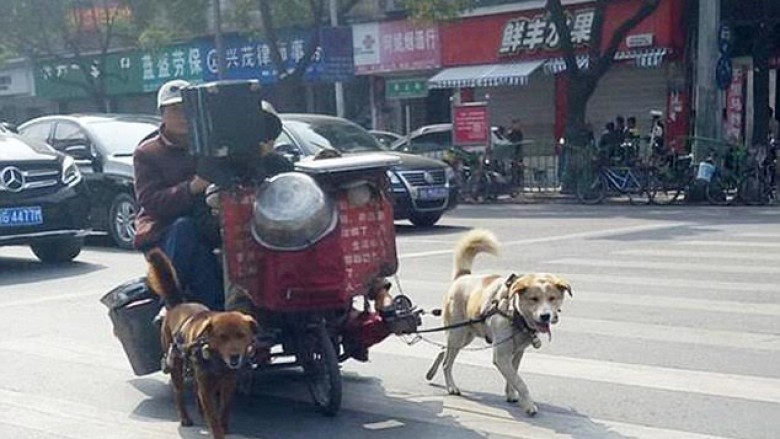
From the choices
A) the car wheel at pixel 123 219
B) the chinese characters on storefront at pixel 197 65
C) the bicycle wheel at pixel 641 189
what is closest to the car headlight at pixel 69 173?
the car wheel at pixel 123 219

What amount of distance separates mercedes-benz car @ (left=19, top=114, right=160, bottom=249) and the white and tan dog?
8.48 meters

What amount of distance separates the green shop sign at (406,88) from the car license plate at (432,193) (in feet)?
53.7

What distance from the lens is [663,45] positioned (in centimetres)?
2731

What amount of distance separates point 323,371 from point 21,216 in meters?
7.32

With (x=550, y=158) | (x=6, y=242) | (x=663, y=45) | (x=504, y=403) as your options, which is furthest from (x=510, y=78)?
(x=504, y=403)

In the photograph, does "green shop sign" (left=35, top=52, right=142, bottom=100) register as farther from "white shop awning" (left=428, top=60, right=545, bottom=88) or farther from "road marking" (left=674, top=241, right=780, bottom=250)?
"road marking" (left=674, top=241, right=780, bottom=250)

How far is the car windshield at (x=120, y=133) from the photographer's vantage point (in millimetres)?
15258

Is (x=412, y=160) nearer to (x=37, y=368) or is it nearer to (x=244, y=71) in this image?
(x=37, y=368)

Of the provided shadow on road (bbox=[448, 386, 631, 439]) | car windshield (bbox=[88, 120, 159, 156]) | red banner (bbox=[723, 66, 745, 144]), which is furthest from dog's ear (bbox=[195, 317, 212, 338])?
red banner (bbox=[723, 66, 745, 144])

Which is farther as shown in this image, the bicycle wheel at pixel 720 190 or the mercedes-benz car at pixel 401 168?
the bicycle wheel at pixel 720 190

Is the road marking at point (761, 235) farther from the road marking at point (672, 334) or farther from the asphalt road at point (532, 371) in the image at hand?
the road marking at point (672, 334)

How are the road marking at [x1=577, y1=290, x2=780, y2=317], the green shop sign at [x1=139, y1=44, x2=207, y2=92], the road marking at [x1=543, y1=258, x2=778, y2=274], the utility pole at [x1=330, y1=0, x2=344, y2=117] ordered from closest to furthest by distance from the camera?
the road marking at [x1=577, y1=290, x2=780, y2=317], the road marking at [x1=543, y1=258, x2=778, y2=274], the utility pole at [x1=330, y1=0, x2=344, y2=117], the green shop sign at [x1=139, y1=44, x2=207, y2=92]

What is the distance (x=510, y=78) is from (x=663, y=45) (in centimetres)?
395

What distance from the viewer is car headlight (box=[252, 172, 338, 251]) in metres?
6.23
